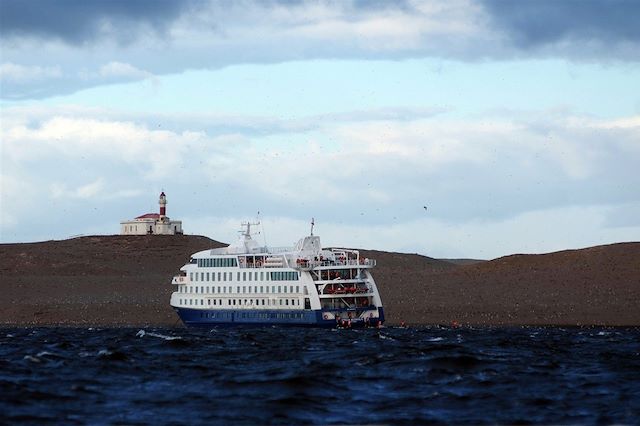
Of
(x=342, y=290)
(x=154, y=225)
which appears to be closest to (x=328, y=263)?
(x=342, y=290)

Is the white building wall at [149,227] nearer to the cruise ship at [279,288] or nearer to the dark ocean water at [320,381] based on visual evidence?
the cruise ship at [279,288]

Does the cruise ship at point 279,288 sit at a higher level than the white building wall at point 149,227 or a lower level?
lower

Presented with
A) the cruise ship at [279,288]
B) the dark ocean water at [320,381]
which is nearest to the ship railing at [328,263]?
the cruise ship at [279,288]

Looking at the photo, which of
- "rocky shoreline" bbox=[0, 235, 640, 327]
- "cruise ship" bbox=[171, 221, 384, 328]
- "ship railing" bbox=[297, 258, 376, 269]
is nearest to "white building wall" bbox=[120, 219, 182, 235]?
"rocky shoreline" bbox=[0, 235, 640, 327]

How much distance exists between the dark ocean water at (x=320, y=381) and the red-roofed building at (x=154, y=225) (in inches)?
4146

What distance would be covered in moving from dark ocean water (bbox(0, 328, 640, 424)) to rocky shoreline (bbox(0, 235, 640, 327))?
1460 inches

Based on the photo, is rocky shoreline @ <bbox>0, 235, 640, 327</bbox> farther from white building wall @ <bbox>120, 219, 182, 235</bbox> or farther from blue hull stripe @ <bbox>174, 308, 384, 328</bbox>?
white building wall @ <bbox>120, 219, 182, 235</bbox>

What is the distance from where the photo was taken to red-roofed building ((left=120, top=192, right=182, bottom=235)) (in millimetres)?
190250

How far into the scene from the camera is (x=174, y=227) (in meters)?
192

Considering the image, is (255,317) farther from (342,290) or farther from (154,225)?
(154,225)

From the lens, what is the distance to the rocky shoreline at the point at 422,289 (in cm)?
12162

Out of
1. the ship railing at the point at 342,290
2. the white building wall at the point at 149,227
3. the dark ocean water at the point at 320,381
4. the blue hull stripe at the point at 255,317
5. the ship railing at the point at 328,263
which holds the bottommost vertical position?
the dark ocean water at the point at 320,381

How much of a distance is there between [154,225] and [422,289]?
211 ft

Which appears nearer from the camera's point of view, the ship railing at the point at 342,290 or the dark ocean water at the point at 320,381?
the dark ocean water at the point at 320,381
